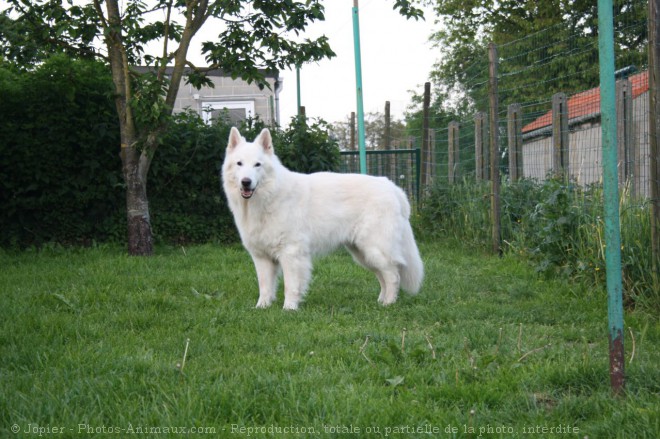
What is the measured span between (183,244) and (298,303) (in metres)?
4.95

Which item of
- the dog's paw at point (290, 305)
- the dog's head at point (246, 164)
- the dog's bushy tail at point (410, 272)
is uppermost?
the dog's head at point (246, 164)

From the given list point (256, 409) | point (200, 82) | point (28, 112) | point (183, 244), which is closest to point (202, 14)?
point (200, 82)

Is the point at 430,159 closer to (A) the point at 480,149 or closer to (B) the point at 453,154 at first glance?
(B) the point at 453,154

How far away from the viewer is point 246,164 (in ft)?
19.0

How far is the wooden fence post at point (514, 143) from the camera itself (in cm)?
923

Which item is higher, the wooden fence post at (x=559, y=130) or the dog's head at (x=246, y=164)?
the wooden fence post at (x=559, y=130)

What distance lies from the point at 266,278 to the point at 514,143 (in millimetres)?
4932

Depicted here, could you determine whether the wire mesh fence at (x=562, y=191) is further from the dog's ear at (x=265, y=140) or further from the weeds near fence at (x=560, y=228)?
the dog's ear at (x=265, y=140)

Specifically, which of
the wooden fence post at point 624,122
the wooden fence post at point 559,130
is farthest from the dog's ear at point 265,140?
the wooden fence post at point 624,122

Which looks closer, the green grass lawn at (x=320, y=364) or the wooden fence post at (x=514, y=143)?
the green grass lawn at (x=320, y=364)

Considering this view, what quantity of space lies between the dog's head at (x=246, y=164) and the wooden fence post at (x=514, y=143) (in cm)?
440

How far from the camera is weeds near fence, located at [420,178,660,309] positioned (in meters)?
4.96

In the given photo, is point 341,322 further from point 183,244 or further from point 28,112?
point 28,112

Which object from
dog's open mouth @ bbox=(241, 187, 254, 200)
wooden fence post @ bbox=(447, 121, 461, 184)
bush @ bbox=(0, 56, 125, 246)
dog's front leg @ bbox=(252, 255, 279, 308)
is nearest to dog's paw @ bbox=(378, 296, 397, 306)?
dog's front leg @ bbox=(252, 255, 279, 308)
